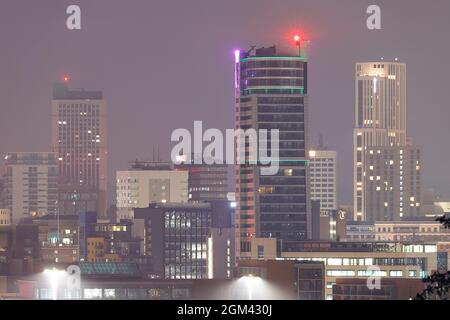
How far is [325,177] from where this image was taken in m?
119

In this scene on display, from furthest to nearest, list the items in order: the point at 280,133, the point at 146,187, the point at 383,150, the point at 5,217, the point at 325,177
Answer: the point at 383,150 → the point at 325,177 → the point at 146,187 → the point at 5,217 → the point at 280,133

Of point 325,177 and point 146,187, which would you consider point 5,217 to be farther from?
point 325,177

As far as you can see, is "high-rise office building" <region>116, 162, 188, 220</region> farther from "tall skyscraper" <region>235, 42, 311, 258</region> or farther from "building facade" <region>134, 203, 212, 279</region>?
"tall skyscraper" <region>235, 42, 311, 258</region>

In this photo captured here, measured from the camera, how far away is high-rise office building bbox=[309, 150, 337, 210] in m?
110

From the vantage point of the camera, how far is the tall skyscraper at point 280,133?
8762 centimetres

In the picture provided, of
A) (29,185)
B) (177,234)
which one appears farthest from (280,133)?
(29,185)

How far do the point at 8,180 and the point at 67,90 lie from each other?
45.1 ft

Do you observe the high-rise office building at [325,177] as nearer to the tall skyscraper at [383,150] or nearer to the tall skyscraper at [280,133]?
the tall skyscraper at [383,150]

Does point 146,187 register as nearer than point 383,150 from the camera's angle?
Yes

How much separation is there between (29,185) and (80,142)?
1196cm

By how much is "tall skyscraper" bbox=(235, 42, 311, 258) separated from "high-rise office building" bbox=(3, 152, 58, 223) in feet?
67.7
